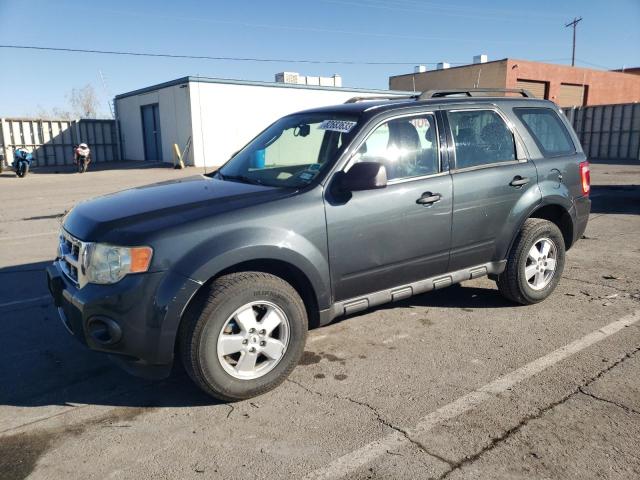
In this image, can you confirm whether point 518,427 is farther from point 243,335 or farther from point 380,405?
point 243,335

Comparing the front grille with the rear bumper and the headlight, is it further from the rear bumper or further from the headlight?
the rear bumper

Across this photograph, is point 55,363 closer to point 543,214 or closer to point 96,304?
point 96,304

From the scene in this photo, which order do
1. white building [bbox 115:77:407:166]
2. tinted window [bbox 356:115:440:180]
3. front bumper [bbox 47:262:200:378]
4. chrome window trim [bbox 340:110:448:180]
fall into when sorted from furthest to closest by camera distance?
white building [bbox 115:77:407:166] < tinted window [bbox 356:115:440:180] < chrome window trim [bbox 340:110:448:180] < front bumper [bbox 47:262:200:378]

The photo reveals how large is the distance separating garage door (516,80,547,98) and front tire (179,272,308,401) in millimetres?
36082

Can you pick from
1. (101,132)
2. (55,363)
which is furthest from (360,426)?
(101,132)

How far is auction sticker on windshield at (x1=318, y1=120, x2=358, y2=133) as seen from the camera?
386cm

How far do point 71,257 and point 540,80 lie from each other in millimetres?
38038

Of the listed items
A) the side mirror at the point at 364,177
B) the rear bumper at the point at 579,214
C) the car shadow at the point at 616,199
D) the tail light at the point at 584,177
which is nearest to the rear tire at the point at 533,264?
the rear bumper at the point at 579,214

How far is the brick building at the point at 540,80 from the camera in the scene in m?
34.6

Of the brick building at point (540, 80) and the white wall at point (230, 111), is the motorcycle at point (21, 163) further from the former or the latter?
the brick building at point (540, 80)

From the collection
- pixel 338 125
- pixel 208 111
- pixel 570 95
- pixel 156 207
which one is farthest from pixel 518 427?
pixel 570 95

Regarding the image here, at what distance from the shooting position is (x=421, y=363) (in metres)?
3.73

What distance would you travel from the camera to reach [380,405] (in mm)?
3160

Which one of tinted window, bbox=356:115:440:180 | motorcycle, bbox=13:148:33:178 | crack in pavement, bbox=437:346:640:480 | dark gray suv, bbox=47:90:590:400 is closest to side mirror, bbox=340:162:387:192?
dark gray suv, bbox=47:90:590:400
